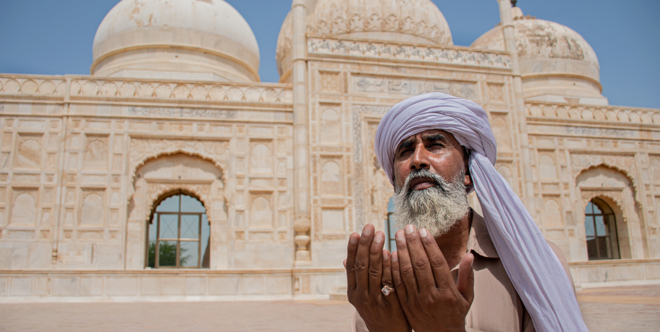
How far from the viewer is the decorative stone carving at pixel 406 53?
38.8 ft

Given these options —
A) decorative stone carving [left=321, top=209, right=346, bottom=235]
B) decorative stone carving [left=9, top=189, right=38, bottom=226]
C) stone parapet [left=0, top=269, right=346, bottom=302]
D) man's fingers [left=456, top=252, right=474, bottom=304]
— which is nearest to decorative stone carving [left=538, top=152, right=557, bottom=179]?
decorative stone carving [left=321, top=209, right=346, bottom=235]

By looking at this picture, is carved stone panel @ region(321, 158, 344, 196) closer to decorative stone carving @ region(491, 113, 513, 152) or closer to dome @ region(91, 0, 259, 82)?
decorative stone carving @ region(491, 113, 513, 152)

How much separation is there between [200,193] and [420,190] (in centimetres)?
1033

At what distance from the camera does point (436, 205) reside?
1331 millimetres

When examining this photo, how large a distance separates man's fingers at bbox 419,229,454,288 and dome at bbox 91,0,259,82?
13011 mm

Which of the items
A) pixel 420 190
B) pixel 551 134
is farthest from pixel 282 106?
pixel 420 190

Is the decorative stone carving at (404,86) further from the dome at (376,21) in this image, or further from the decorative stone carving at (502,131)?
the dome at (376,21)

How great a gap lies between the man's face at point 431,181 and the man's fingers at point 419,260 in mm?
345

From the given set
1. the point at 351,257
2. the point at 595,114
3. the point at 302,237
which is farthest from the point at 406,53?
the point at 351,257

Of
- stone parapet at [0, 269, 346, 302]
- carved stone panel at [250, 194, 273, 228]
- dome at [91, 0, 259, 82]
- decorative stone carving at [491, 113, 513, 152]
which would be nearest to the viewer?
stone parapet at [0, 269, 346, 302]

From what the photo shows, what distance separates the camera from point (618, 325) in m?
4.41

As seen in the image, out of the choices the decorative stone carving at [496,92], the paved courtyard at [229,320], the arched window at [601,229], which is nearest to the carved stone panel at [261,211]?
the paved courtyard at [229,320]

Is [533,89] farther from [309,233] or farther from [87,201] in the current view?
[87,201]

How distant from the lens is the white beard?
1330 mm
